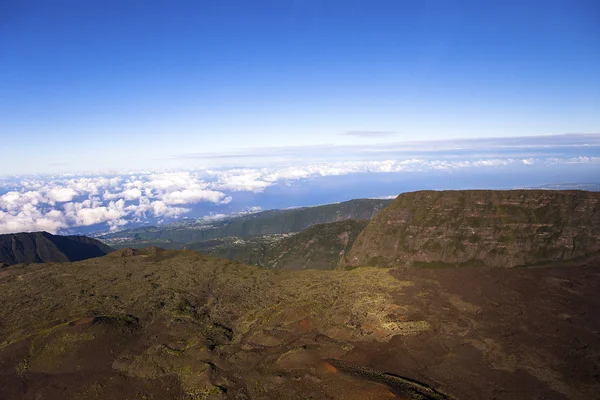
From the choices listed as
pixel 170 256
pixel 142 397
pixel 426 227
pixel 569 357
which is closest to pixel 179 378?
pixel 142 397

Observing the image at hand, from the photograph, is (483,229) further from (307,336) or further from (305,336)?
(305,336)

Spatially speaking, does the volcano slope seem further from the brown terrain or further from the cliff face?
the cliff face

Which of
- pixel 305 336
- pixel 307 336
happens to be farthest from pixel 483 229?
pixel 305 336

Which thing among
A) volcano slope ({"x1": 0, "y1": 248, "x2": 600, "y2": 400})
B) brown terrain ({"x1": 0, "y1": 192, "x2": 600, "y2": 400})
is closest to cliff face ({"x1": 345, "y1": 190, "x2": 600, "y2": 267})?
brown terrain ({"x1": 0, "y1": 192, "x2": 600, "y2": 400})

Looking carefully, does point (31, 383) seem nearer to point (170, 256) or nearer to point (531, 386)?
point (531, 386)

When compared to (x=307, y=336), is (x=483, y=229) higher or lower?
lower

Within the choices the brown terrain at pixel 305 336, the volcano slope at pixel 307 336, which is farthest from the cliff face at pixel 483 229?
the volcano slope at pixel 307 336
